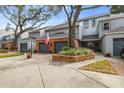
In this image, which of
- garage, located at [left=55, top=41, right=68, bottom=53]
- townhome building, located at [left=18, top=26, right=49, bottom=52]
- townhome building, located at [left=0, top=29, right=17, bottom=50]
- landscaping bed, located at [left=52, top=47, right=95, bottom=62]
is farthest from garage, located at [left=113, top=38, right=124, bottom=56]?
townhome building, located at [left=0, top=29, right=17, bottom=50]

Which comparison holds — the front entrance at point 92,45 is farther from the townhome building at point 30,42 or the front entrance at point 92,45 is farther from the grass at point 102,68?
the grass at point 102,68

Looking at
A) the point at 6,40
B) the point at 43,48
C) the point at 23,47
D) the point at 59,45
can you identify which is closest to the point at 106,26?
the point at 59,45

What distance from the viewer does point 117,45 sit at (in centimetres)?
1393

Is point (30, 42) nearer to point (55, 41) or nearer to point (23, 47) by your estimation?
point (23, 47)

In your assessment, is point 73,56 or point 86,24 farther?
point 86,24

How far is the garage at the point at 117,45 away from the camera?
13658mm

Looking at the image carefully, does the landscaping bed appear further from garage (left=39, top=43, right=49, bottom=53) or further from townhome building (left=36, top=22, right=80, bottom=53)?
garage (left=39, top=43, right=49, bottom=53)

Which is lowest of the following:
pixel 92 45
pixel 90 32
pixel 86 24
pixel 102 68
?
pixel 102 68

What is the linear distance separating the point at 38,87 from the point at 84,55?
651 centimetres

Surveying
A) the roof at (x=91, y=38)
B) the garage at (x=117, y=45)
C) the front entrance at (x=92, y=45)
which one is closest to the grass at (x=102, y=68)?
the garage at (x=117, y=45)

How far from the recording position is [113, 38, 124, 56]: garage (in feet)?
44.8
